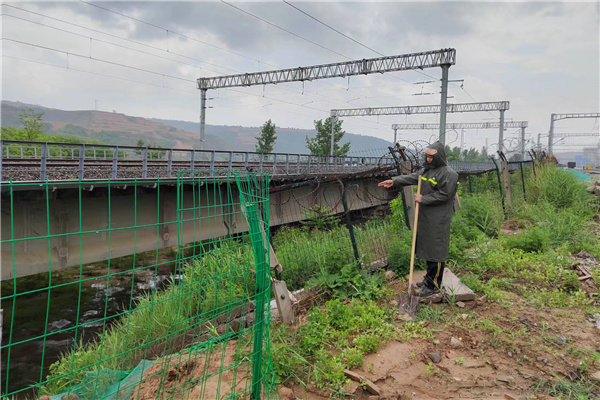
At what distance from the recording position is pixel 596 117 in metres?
49.1

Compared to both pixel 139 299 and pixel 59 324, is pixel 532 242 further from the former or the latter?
pixel 59 324

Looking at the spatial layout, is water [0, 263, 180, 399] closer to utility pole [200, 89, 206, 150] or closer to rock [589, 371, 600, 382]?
rock [589, 371, 600, 382]

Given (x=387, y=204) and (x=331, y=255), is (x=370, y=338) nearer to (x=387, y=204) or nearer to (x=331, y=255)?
(x=331, y=255)

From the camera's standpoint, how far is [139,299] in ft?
32.5

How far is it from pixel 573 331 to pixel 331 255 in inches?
120

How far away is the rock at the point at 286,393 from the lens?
128 inches

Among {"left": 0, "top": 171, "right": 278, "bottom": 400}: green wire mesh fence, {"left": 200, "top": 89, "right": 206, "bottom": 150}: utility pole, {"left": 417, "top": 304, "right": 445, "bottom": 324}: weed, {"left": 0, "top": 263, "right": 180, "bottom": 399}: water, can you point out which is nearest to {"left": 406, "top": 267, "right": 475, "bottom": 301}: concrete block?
{"left": 417, "top": 304, "right": 445, "bottom": 324}: weed

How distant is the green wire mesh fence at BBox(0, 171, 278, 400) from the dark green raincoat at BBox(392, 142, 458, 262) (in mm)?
2234

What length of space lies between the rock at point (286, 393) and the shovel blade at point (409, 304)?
204cm

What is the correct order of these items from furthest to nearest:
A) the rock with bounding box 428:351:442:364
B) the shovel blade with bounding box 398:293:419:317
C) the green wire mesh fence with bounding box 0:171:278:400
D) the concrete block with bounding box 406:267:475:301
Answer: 1. the concrete block with bounding box 406:267:475:301
2. the shovel blade with bounding box 398:293:419:317
3. the rock with bounding box 428:351:442:364
4. the green wire mesh fence with bounding box 0:171:278:400

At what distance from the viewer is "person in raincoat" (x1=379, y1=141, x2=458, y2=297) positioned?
508 centimetres

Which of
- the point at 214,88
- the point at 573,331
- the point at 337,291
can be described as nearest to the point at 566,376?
the point at 573,331

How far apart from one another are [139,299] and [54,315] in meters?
3.74

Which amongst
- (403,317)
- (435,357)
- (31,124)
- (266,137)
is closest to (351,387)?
(435,357)
